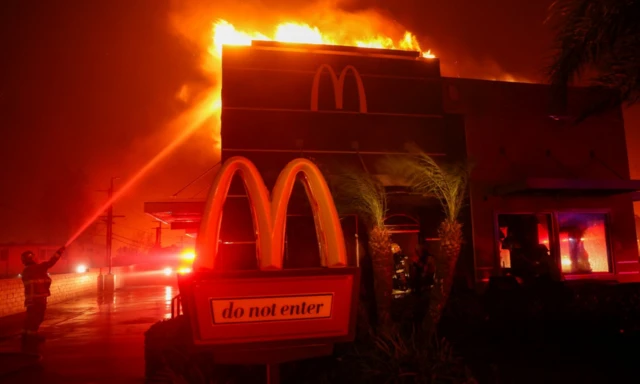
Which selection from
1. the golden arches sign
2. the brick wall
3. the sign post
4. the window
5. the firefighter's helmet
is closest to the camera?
the sign post

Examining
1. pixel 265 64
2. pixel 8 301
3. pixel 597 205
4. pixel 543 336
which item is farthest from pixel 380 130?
pixel 8 301

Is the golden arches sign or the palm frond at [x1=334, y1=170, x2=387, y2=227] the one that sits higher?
the palm frond at [x1=334, y1=170, x2=387, y2=227]

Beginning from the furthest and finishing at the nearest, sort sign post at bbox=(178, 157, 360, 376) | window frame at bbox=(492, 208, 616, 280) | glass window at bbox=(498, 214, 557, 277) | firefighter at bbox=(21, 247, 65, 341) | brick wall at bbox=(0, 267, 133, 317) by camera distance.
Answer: brick wall at bbox=(0, 267, 133, 317) < glass window at bbox=(498, 214, 557, 277) < window frame at bbox=(492, 208, 616, 280) < firefighter at bbox=(21, 247, 65, 341) < sign post at bbox=(178, 157, 360, 376)

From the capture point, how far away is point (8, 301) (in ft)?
57.1

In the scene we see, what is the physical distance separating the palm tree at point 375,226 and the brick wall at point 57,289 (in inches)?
563

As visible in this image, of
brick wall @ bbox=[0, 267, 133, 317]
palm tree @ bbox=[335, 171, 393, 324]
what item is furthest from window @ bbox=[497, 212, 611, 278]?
brick wall @ bbox=[0, 267, 133, 317]

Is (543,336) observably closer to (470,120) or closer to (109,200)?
(470,120)

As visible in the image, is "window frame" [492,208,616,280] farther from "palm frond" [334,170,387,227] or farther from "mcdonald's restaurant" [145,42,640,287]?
"palm frond" [334,170,387,227]

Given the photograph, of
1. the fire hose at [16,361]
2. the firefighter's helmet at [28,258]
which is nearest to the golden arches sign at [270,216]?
the fire hose at [16,361]

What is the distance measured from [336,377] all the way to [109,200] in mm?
32521

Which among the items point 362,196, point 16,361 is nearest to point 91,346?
point 16,361

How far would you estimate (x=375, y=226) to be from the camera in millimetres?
8711

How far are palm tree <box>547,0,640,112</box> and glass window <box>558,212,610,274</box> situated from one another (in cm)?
585

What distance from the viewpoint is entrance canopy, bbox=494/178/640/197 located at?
37.4ft
